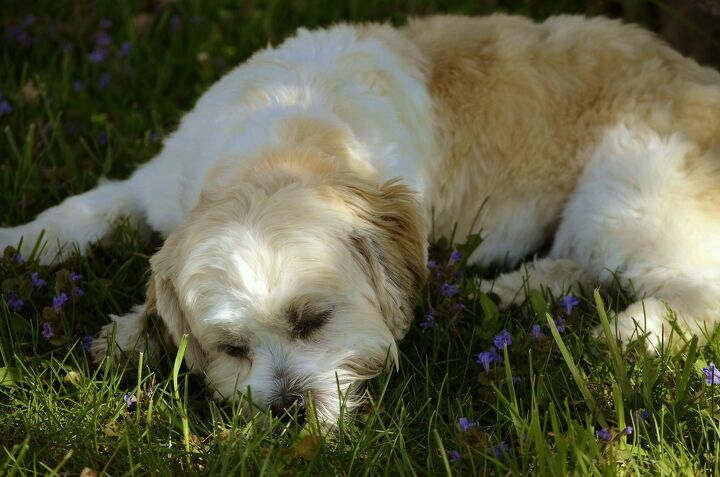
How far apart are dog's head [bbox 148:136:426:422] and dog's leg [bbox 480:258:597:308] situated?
0.75 metres

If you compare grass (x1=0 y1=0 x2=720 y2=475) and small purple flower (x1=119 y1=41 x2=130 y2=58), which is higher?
small purple flower (x1=119 y1=41 x2=130 y2=58)

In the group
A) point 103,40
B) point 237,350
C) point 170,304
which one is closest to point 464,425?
point 237,350

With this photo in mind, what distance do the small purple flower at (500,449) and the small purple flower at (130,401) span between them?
3.89 ft

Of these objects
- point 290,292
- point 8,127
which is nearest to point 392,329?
point 290,292

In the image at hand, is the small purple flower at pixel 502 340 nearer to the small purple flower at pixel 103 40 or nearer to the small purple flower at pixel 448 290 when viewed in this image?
the small purple flower at pixel 448 290

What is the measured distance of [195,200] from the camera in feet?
12.1

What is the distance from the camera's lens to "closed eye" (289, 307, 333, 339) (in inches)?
117

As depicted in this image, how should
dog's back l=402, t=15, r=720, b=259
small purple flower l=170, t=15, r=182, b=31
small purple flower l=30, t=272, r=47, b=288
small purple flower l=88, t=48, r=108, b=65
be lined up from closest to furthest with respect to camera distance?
1. small purple flower l=30, t=272, r=47, b=288
2. dog's back l=402, t=15, r=720, b=259
3. small purple flower l=88, t=48, r=108, b=65
4. small purple flower l=170, t=15, r=182, b=31

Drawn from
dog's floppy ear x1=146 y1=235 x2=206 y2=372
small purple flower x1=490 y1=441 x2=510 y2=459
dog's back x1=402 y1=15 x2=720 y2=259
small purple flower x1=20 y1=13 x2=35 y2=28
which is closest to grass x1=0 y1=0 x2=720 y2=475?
small purple flower x1=490 y1=441 x2=510 y2=459

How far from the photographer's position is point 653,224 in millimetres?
3986

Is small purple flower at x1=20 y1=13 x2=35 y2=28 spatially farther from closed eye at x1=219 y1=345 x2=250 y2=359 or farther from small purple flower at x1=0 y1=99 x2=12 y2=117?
closed eye at x1=219 y1=345 x2=250 y2=359

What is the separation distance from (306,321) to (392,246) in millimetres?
458

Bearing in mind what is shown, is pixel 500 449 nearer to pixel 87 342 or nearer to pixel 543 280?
pixel 543 280

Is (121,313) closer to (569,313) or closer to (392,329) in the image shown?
(392,329)
